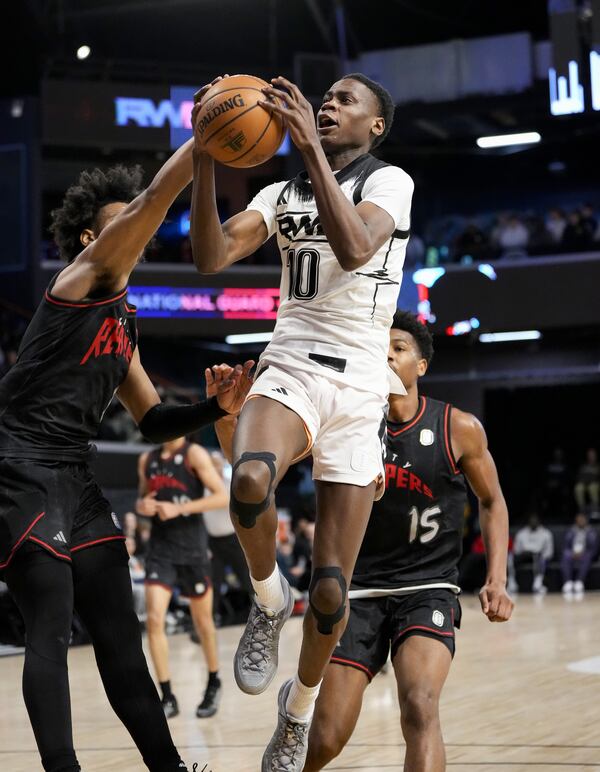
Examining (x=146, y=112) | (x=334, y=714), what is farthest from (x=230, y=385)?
(x=146, y=112)

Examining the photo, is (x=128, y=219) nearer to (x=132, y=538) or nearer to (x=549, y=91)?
(x=132, y=538)

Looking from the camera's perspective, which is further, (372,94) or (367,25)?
(367,25)

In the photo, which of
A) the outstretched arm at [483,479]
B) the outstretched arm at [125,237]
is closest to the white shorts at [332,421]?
the outstretched arm at [125,237]

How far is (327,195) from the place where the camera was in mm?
3410

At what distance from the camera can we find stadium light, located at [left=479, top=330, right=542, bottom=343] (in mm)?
23797

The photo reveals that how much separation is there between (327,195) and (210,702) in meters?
4.93

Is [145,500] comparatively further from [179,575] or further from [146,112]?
[146,112]

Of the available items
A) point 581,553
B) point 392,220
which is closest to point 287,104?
point 392,220

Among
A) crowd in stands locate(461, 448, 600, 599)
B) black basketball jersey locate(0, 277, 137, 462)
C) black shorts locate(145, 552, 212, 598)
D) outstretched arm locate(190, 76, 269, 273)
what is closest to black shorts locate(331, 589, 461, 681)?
black basketball jersey locate(0, 277, 137, 462)

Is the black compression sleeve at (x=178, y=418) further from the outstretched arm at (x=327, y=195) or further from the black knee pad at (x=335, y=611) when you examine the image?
the outstretched arm at (x=327, y=195)

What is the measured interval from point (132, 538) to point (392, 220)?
1043 cm

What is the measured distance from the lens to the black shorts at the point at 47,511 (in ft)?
11.8

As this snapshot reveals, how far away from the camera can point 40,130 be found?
22.9m

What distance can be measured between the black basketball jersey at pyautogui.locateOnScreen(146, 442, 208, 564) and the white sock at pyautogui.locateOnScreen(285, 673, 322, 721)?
14.4 feet
